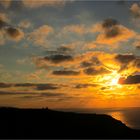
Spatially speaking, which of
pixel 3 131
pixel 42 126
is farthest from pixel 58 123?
pixel 3 131

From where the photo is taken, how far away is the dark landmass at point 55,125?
6438 cm

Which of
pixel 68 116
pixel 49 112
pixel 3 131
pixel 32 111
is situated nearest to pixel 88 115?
pixel 68 116

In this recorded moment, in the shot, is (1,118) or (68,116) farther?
(68,116)

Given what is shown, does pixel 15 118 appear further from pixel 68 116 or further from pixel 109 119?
pixel 109 119

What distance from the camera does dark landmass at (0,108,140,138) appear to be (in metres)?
64.4

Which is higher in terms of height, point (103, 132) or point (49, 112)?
point (49, 112)

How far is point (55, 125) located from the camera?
72750 millimetres

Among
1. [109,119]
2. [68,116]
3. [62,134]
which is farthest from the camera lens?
[109,119]

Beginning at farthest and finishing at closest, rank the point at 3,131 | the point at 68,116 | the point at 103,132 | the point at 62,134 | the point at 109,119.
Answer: the point at 109,119 < the point at 68,116 < the point at 103,132 < the point at 62,134 < the point at 3,131

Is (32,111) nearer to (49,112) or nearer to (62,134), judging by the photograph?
(49,112)

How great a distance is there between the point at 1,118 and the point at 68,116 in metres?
21.4

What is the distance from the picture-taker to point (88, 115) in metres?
86.4

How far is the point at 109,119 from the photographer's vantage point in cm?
9006

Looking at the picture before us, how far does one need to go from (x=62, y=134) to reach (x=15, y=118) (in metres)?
13.7
